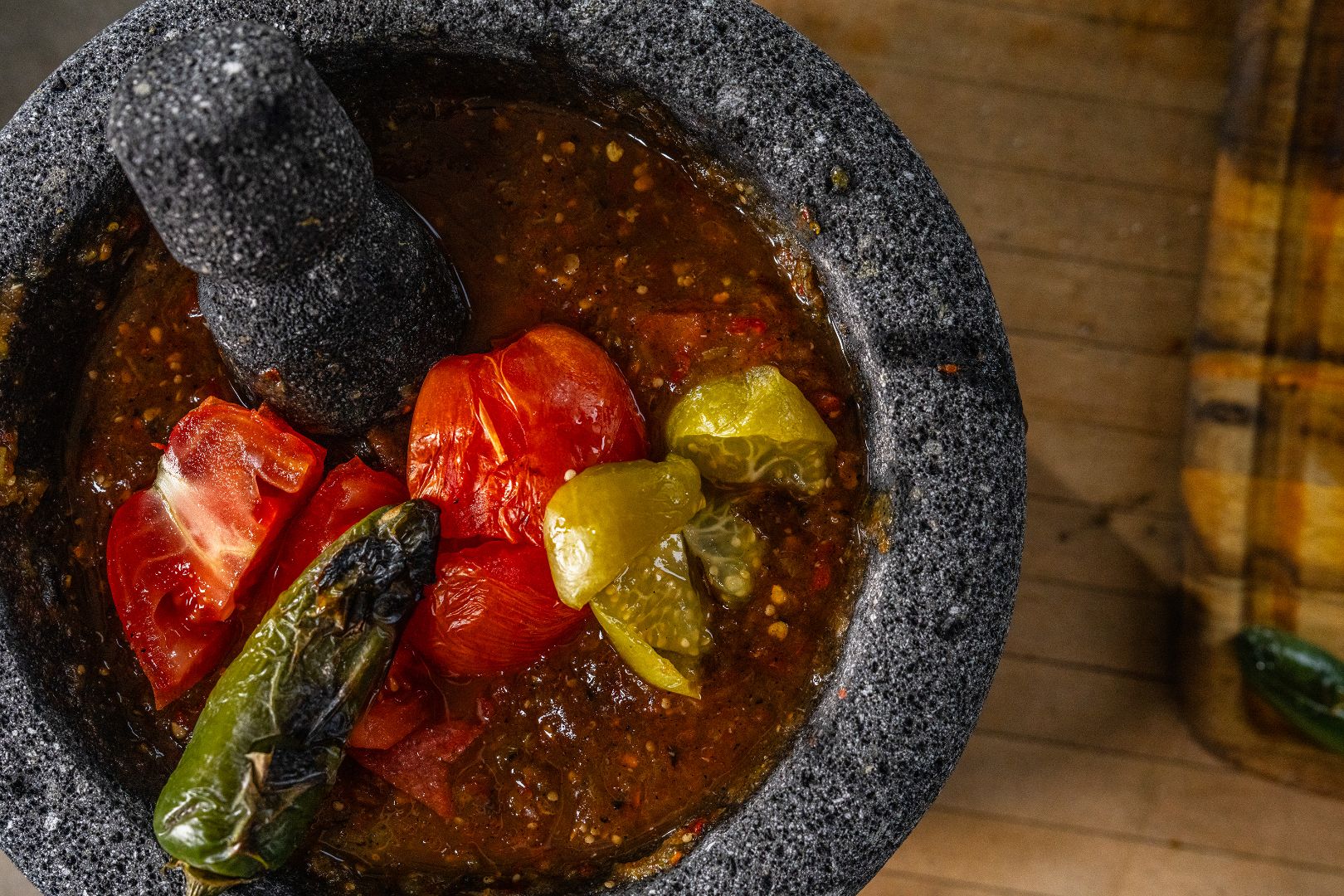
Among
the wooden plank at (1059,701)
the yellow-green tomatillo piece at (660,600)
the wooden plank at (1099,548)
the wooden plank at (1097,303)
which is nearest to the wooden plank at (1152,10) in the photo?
the wooden plank at (1097,303)

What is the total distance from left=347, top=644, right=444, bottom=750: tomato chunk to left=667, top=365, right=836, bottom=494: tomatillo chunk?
0.44m

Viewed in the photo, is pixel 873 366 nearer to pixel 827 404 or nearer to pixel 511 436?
pixel 827 404

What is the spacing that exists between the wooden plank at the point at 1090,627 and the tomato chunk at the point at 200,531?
4.87ft

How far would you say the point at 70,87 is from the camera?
1.29 meters

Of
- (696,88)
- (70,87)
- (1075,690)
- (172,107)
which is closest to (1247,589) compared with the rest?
(1075,690)

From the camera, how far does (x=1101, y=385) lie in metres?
2.14

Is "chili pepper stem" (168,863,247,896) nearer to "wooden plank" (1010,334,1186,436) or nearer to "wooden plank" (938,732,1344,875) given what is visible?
"wooden plank" (938,732,1344,875)

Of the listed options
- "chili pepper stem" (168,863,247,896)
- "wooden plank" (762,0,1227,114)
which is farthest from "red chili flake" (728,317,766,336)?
"wooden plank" (762,0,1227,114)

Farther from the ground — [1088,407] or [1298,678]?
[1088,407]

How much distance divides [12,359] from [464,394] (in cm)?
56

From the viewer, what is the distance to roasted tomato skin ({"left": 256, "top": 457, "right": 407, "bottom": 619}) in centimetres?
133

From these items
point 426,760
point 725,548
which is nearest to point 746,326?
point 725,548

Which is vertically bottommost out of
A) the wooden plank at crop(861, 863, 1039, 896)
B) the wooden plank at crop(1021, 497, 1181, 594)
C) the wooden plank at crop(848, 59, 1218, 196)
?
the wooden plank at crop(861, 863, 1039, 896)

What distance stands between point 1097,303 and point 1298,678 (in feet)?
2.67
